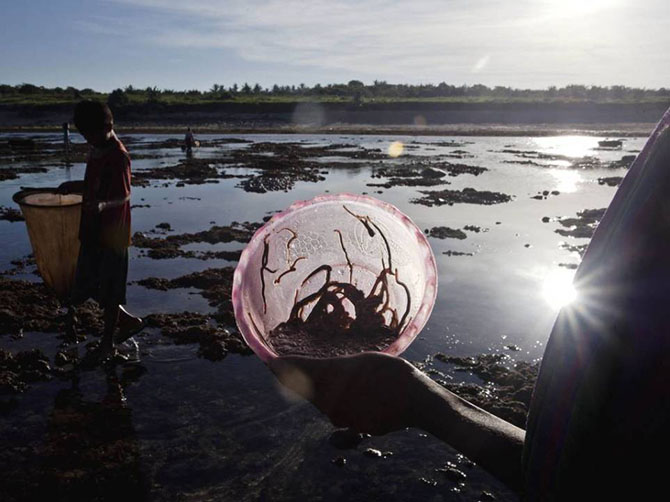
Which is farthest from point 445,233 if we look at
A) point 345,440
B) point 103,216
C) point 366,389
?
point 366,389

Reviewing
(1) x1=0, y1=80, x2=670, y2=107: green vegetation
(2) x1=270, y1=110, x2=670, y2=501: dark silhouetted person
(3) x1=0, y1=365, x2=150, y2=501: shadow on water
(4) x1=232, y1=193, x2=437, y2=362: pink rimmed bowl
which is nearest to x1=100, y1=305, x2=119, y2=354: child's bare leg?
(3) x1=0, y1=365, x2=150, y2=501: shadow on water

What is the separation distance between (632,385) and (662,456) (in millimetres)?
98

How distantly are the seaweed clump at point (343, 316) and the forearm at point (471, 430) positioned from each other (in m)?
1.58

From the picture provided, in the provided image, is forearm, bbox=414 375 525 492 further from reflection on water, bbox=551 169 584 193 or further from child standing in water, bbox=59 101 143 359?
reflection on water, bbox=551 169 584 193

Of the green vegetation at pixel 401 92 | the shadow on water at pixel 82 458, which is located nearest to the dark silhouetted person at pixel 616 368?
the shadow on water at pixel 82 458

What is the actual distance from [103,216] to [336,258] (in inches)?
89.5

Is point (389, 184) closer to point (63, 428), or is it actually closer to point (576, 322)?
point (63, 428)

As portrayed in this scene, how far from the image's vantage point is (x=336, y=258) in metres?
3.71

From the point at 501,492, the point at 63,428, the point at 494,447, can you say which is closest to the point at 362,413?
the point at 494,447

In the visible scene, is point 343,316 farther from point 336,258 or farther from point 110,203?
point 110,203

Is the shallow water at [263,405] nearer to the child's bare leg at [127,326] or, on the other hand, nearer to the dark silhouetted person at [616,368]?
the child's bare leg at [127,326]

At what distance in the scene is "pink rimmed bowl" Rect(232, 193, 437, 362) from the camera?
9.95ft

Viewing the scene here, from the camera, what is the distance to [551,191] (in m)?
16.2

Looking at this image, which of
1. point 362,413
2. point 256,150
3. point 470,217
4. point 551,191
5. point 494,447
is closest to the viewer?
point 494,447
